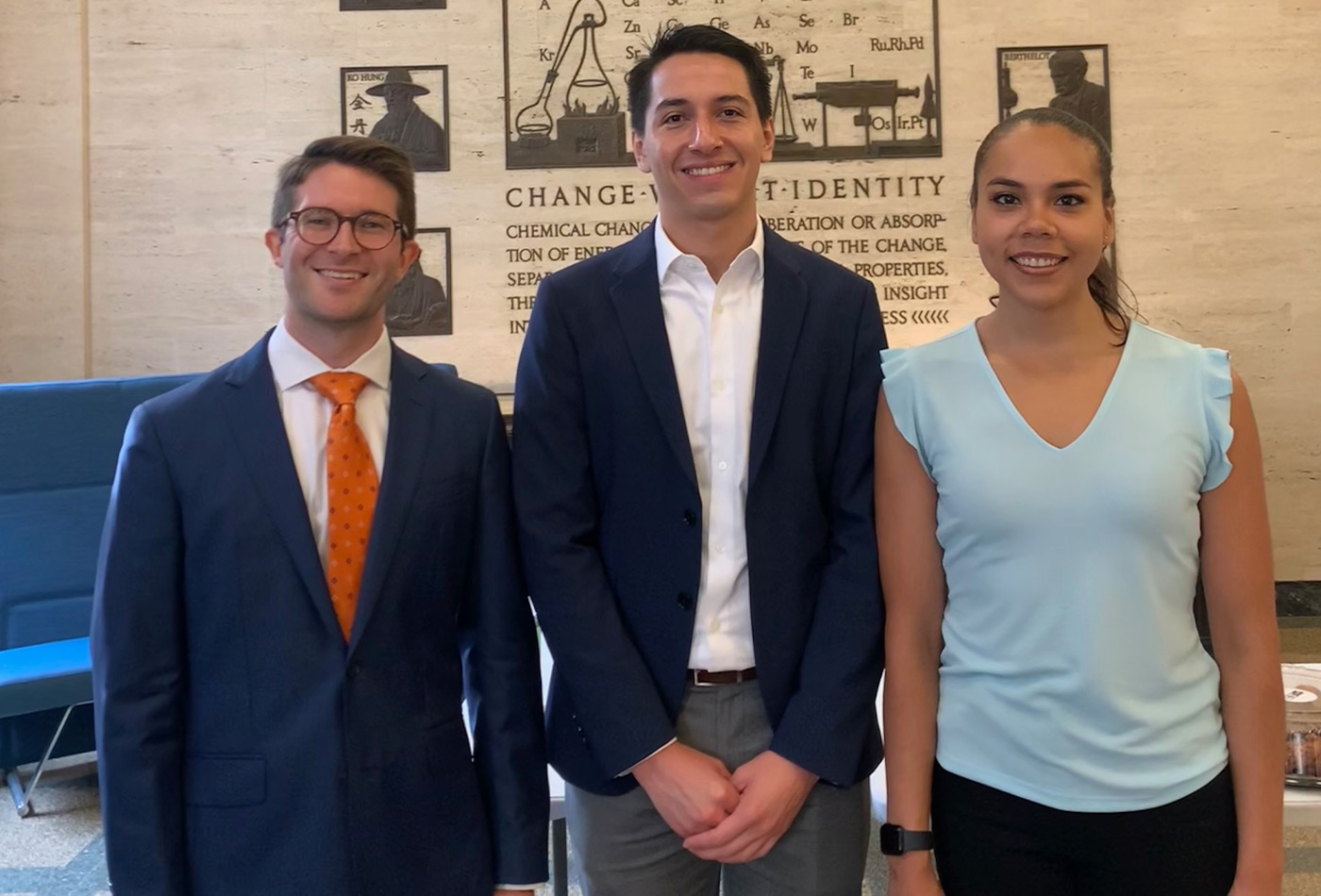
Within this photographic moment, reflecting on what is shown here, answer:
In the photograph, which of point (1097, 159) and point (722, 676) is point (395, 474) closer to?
point (722, 676)

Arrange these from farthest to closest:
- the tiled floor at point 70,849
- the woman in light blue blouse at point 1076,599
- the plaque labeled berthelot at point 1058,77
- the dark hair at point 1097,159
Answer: the plaque labeled berthelot at point 1058,77 → the tiled floor at point 70,849 → the dark hair at point 1097,159 → the woman in light blue blouse at point 1076,599

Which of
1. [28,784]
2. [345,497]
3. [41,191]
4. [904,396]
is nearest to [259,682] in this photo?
[345,497]

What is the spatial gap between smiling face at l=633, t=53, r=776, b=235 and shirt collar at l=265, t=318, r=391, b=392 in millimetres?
507

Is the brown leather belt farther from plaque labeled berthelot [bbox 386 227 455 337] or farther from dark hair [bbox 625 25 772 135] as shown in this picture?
plaque labeled berthelot [bbox 386 227 455 337]

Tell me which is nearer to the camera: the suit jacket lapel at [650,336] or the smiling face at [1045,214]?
the smiling face at [1045,214]

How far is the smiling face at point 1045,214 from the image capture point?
1.37 meters

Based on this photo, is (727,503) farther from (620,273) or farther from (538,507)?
(620,273)

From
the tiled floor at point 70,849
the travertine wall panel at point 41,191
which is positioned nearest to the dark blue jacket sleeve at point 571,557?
the tiled floor at point 70,849

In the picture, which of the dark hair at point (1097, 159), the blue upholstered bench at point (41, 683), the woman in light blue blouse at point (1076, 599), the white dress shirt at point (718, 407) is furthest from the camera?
the blue upholstered bench at point (41, 683)

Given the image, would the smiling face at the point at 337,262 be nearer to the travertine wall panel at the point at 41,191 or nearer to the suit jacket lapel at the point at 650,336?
the suit jacket lapel at the point at 650,336

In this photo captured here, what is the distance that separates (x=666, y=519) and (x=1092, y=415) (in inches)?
23.8

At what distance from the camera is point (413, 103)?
5.92m

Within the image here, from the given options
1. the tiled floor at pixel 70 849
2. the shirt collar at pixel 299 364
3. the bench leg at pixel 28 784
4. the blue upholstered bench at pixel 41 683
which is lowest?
the tiled floor at pixel 70 849

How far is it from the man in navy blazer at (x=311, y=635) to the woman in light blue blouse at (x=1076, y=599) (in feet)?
2.01
